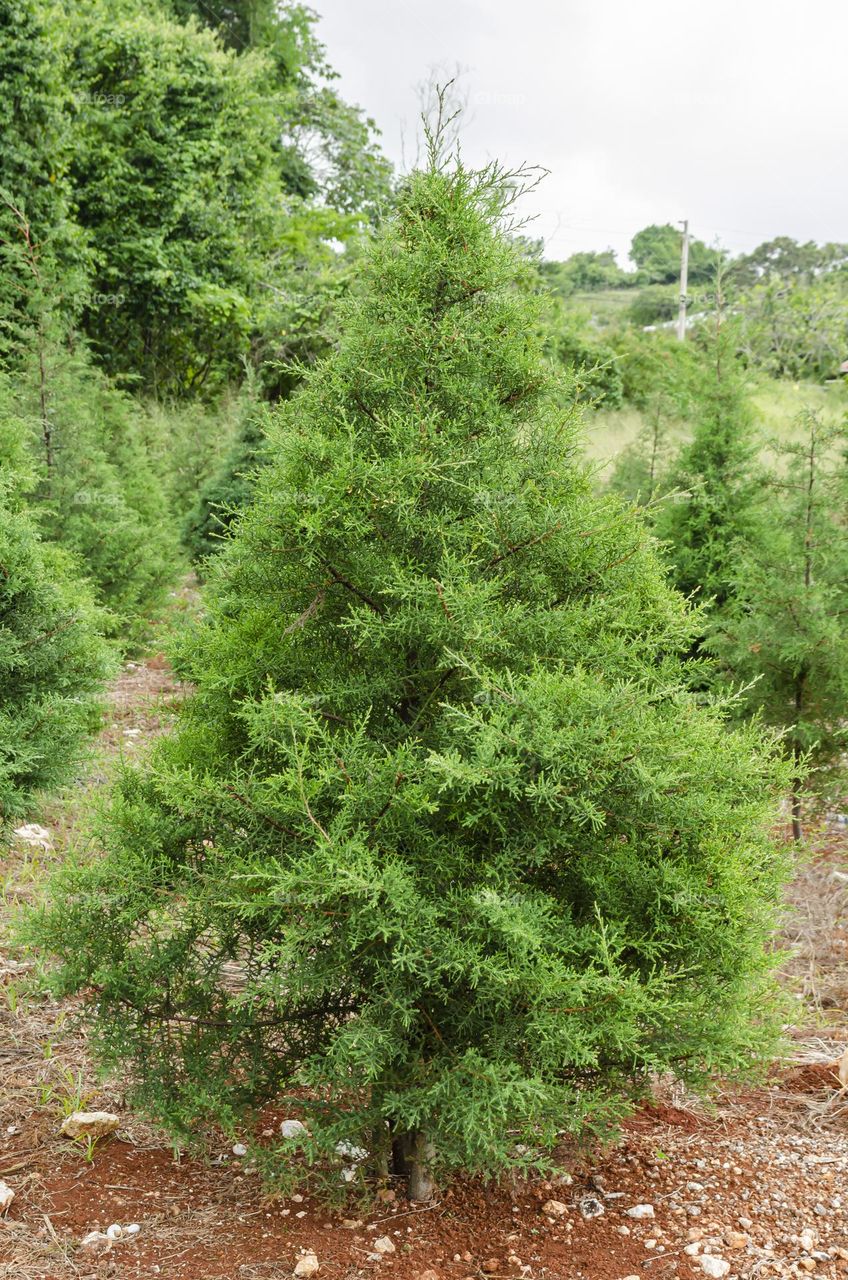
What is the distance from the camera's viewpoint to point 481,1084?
2.47m

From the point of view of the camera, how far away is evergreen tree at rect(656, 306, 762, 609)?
7684 millimetres

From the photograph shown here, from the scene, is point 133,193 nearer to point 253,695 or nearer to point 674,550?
point 674,550

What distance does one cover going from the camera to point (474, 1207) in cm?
295

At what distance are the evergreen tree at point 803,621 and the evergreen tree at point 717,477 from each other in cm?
102

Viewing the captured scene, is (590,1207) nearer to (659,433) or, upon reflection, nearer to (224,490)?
(659,433)

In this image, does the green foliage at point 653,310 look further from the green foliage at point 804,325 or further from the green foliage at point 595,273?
the green foliage at point 804,325

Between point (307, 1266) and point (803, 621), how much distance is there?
4775 mm

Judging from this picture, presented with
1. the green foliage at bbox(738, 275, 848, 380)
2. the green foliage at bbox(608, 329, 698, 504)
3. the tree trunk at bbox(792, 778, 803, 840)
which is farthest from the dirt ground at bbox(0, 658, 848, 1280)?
the green foliage at bbox(738, 275, 848, 380)

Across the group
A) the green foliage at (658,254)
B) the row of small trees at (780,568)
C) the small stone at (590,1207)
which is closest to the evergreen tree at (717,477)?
the row of small trees at (780,568)

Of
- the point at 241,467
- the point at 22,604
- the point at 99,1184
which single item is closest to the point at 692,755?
the point at 99,1184

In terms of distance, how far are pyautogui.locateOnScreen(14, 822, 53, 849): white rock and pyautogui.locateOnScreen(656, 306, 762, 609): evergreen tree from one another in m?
4.83

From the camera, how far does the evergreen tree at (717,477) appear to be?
7.68m

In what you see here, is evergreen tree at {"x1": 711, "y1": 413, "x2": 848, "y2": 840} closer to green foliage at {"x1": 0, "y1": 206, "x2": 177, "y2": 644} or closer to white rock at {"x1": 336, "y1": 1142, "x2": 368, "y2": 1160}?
white rock at {"x1": 336, "y1": 1142, "x2": 368, "y2": 1160}

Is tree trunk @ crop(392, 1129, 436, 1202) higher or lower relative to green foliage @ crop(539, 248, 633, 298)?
lower
